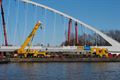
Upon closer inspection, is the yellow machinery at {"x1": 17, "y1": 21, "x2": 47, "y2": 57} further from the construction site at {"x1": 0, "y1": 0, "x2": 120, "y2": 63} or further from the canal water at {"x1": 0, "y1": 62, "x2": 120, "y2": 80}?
the canal water at {"x1": 0, "y1": 62, "x2": 120, "y2": 80}

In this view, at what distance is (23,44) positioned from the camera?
8219 cm

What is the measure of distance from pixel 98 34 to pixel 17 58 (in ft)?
74.1

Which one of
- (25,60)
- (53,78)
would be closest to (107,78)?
(53,78)

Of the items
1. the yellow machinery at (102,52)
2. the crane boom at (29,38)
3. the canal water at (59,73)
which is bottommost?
the canal water at (59,73)

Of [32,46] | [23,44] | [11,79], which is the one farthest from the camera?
[32,46]

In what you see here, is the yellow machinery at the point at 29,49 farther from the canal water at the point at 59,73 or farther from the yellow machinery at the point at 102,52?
the canal water at the point at 59,73

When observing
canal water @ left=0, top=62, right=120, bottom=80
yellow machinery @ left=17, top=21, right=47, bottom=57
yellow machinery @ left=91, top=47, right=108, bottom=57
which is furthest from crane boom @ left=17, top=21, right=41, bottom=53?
canal water @ left=0, top=62, right=120, bottom=80

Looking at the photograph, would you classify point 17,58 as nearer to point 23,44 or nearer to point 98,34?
point 23,44

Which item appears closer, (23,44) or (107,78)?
(107,78)

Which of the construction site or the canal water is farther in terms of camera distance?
the construction site

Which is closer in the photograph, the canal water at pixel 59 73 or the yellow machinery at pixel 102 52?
the canal water at pixel 59 73

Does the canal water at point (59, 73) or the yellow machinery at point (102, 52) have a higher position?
the yellow machinery at point (102, 52)

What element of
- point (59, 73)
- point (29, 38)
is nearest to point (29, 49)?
point (29, 38)

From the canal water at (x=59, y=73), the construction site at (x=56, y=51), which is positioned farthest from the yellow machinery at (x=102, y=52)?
the canal water at (x=59, y=73)
